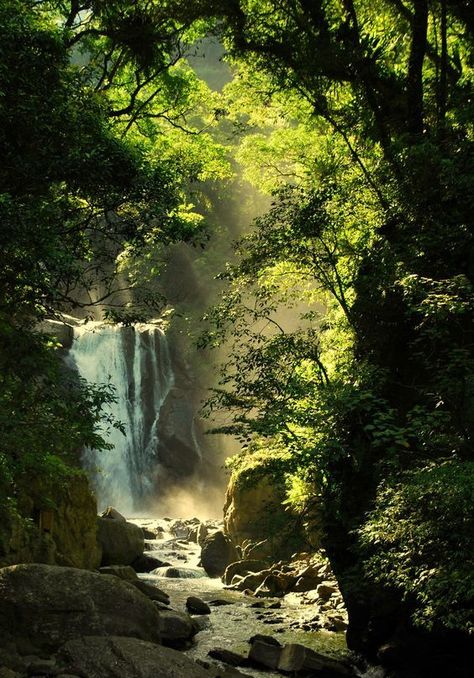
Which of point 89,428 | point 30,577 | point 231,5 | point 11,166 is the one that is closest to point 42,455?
point 89,428

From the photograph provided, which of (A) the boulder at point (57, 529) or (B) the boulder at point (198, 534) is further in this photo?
(B) the boulder at point (198, 534)

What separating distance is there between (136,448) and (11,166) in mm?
29774

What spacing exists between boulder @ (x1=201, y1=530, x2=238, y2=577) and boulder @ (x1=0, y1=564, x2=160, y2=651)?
1113cm

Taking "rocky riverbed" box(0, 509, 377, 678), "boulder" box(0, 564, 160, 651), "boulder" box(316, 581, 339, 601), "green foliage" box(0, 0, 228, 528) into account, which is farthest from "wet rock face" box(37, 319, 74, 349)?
"boulder" box(0, 564, 160, 651)

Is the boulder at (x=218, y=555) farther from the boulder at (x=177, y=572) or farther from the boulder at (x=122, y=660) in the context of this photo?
the boulder at (x=122, y=660)

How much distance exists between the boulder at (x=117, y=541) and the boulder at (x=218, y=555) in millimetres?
2750

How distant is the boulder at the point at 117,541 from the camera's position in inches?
760

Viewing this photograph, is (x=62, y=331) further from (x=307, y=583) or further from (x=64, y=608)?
(x=64, y=608)

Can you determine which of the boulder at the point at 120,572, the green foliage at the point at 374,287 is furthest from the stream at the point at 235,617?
A: the green foliage at the point at 374,287

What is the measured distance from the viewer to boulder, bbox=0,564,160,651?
9789 mm

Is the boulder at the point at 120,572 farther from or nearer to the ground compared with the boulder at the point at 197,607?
farther from the ground

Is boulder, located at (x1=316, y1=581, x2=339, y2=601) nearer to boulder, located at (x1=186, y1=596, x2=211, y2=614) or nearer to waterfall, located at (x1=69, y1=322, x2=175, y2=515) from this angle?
boulder, located at (x1=186, y1=596, x2=211, y2=614)

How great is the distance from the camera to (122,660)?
28.3 feet

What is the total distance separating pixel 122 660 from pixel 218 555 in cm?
1376
